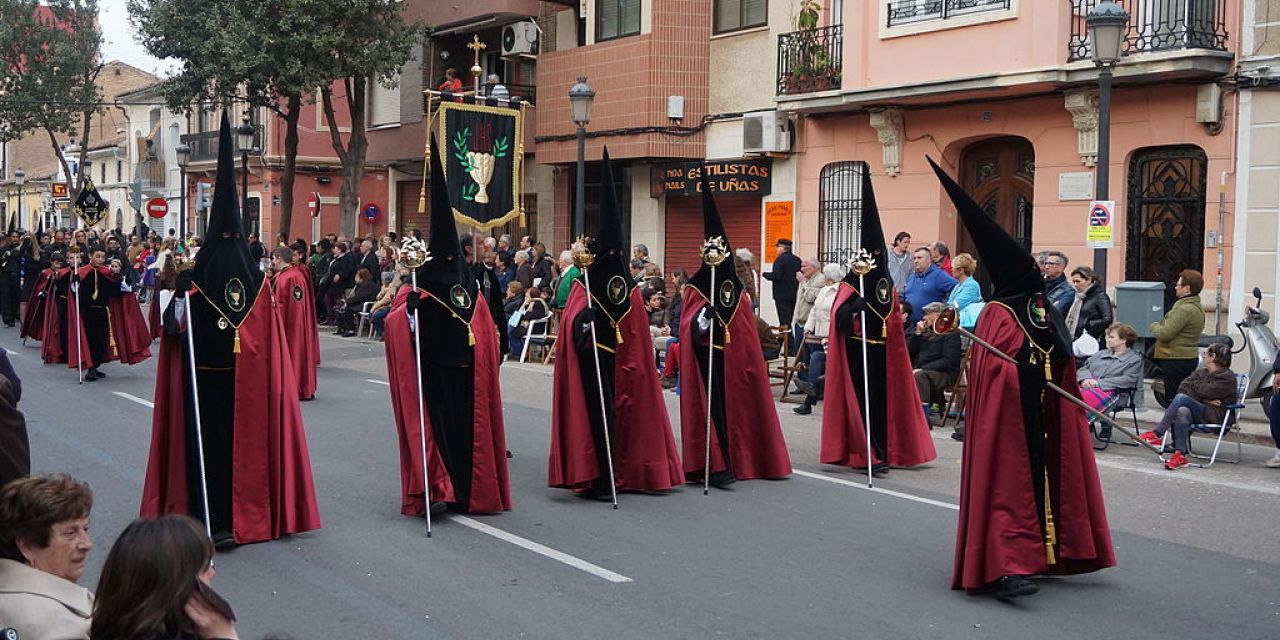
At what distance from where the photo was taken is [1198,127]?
55.2 ft

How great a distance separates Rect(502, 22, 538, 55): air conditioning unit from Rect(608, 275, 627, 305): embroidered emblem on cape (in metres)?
19.2

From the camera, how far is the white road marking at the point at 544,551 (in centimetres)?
765

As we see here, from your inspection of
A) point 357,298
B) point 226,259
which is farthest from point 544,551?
point 357,298

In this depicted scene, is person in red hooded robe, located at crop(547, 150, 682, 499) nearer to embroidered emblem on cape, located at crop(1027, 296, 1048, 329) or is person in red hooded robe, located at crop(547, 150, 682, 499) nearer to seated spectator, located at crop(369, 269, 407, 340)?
embroidered emblem on cape, located at crop(1027, 296, 1048, 329)

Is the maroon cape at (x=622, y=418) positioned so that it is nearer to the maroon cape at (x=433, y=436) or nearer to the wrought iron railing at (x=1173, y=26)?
the maroon cape at (x=433, y=436)

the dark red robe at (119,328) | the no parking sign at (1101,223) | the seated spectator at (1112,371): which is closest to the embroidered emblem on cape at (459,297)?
the seated spectator at (1112,371)

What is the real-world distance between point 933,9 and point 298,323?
1032 cm

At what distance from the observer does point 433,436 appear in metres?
9.02

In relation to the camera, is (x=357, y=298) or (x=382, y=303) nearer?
(x=382, y=303)

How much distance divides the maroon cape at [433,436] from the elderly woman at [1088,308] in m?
6.89

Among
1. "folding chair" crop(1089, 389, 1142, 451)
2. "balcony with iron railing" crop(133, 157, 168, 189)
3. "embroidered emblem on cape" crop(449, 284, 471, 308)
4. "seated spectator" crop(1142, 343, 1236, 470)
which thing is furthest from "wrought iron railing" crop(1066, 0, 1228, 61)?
"balcony with iron railing" crop(133, 157, 168, 189)

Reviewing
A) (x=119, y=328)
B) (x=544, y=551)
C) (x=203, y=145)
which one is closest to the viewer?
(x=544, y=551)

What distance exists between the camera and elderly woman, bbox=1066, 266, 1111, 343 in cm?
1359

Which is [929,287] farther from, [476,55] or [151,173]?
[151,173]
